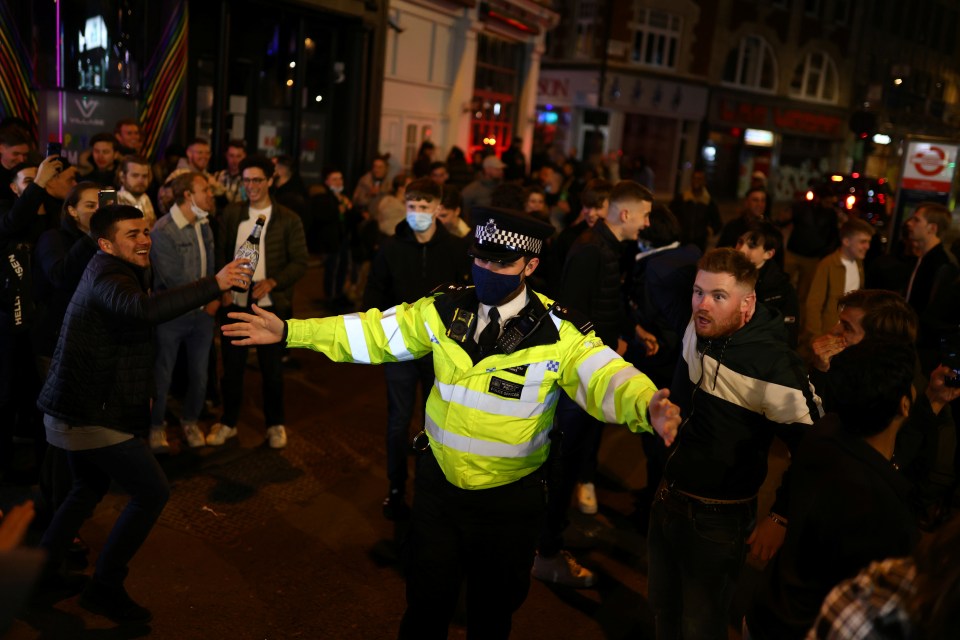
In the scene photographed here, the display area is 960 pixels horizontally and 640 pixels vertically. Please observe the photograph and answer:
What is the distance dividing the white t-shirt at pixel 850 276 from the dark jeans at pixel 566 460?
8.60 ft

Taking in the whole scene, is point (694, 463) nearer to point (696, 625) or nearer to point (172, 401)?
point (696, 625)

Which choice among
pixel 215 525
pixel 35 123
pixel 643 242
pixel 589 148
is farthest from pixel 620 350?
pixel 589 148

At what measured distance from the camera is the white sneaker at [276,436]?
6.59 m

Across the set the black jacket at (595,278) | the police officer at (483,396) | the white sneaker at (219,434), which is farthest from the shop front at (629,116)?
the police officer at (483,396)

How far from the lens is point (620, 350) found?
5.75 meters

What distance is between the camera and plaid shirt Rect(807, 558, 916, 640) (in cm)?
192

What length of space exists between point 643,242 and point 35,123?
8.22m

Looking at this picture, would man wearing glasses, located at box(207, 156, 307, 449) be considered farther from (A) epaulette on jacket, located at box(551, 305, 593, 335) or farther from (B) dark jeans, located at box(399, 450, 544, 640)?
(A) epaulette on jacket, located at box(551, 305, 593, 335)

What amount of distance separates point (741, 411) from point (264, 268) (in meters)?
4.02

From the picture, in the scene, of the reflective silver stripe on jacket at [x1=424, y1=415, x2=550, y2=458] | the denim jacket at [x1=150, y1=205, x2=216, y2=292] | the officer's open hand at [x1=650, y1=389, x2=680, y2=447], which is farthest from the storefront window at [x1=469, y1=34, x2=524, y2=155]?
the officer's open hand at [x1=650, y1=389, x2=680, y2=447]

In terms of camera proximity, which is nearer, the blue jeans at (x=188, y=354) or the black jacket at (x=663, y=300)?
the black jacket at (x=663, y=300)

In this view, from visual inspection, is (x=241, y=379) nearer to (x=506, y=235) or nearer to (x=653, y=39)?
(x=506, y=235)

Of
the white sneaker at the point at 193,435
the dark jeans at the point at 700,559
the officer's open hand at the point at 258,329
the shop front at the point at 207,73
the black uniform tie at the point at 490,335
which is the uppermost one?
the shop front at the point at 207,73

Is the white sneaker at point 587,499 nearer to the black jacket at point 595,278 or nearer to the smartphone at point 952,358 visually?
the black jacket at point 595,278
